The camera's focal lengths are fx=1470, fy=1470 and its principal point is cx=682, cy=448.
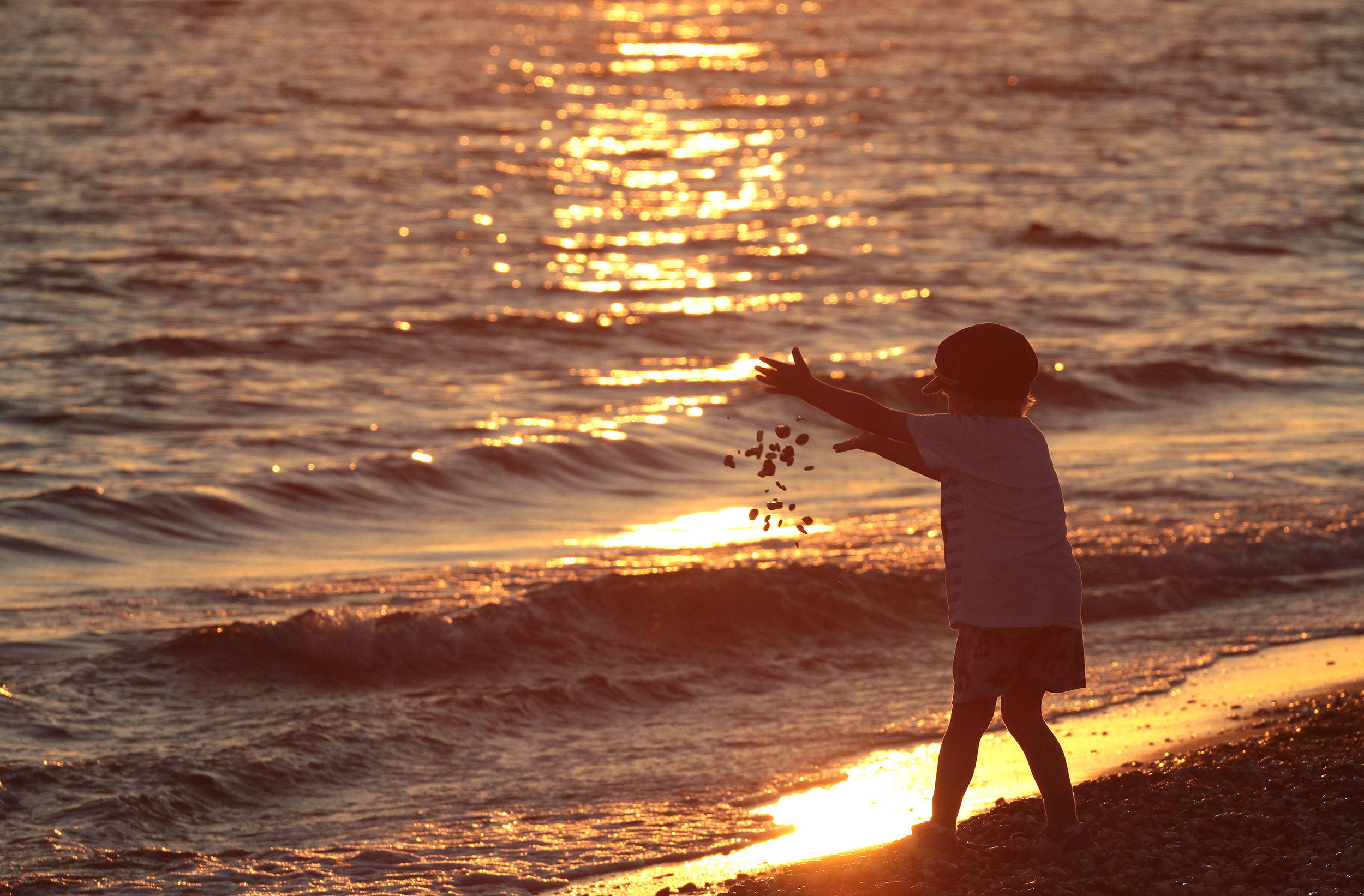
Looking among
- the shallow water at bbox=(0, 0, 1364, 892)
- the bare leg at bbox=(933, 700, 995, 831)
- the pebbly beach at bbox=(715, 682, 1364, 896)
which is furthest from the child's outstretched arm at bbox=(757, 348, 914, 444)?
the shallow water at bbox=(0, 0, 1364, 892)

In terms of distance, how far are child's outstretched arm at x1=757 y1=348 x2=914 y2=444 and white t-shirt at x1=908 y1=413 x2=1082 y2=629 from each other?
142mm

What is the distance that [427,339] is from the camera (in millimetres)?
17391

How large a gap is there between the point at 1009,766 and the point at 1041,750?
5.54 ft

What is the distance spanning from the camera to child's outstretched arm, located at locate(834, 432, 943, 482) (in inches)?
167

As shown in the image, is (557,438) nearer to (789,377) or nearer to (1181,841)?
(1181,841)

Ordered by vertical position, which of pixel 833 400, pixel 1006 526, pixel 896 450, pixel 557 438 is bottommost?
pixel 1006 526

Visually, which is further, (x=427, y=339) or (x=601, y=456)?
(x=427, y=339)

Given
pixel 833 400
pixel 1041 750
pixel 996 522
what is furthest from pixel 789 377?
pixel 1041 750

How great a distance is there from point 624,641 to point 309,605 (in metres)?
1.92

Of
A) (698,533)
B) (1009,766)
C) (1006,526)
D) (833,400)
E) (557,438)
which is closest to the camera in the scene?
(833,400)

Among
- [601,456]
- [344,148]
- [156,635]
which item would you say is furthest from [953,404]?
[344,148]

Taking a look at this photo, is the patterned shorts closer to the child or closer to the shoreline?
the child

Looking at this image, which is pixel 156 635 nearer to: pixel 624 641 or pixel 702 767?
pixel 624 641

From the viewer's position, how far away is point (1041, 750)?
14.5 ft
